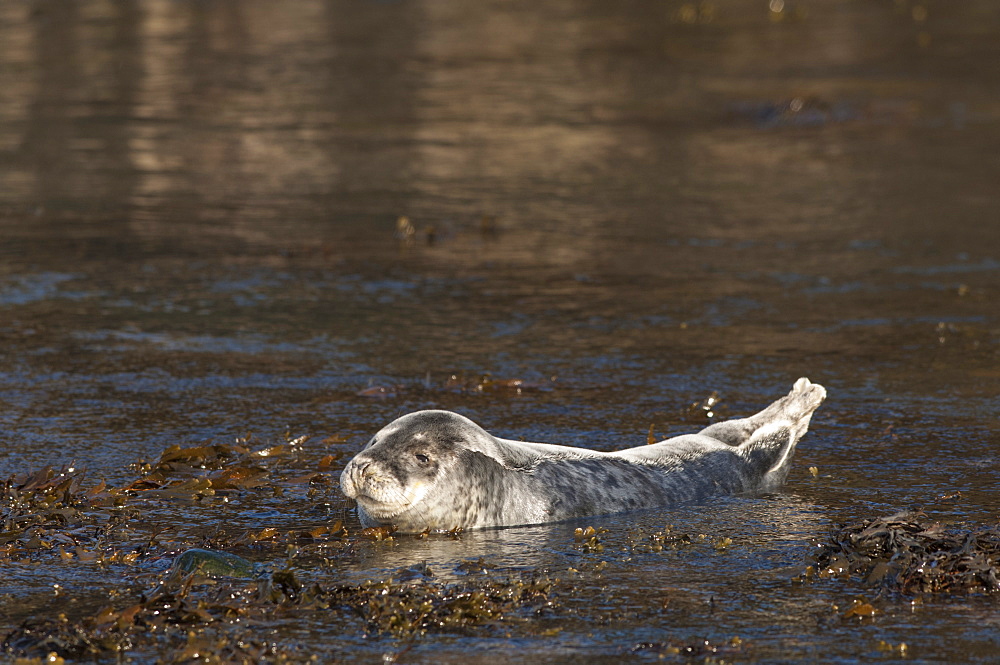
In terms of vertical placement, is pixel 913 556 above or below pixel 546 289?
above

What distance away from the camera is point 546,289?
10.1 meters

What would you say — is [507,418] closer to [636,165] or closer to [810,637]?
[810,637]

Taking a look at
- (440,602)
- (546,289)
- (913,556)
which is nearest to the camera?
(440,602)

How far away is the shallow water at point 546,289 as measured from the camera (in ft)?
17.0

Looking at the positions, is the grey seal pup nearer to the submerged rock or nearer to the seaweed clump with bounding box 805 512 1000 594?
the submerged rock

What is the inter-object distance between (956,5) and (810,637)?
2436cm

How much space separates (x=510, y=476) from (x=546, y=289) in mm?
4473

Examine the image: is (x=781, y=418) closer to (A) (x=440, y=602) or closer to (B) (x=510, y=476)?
(B) (x=510, y=476)

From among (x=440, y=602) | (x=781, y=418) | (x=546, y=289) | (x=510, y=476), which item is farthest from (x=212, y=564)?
(x=546, y=289)

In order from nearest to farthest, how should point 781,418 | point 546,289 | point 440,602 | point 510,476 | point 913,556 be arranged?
point 440,602
point 913,556
point 510,476
point 781,418
point 546,289

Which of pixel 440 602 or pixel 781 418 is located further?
pixel 781 418

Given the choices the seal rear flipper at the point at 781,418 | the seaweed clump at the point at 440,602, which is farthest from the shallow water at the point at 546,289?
the seal rear flipper at the point at 781,418

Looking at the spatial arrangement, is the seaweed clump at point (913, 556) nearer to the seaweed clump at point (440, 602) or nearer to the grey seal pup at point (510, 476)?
the grey seal pup at point (510, 476)

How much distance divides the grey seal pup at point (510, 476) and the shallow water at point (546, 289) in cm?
14
